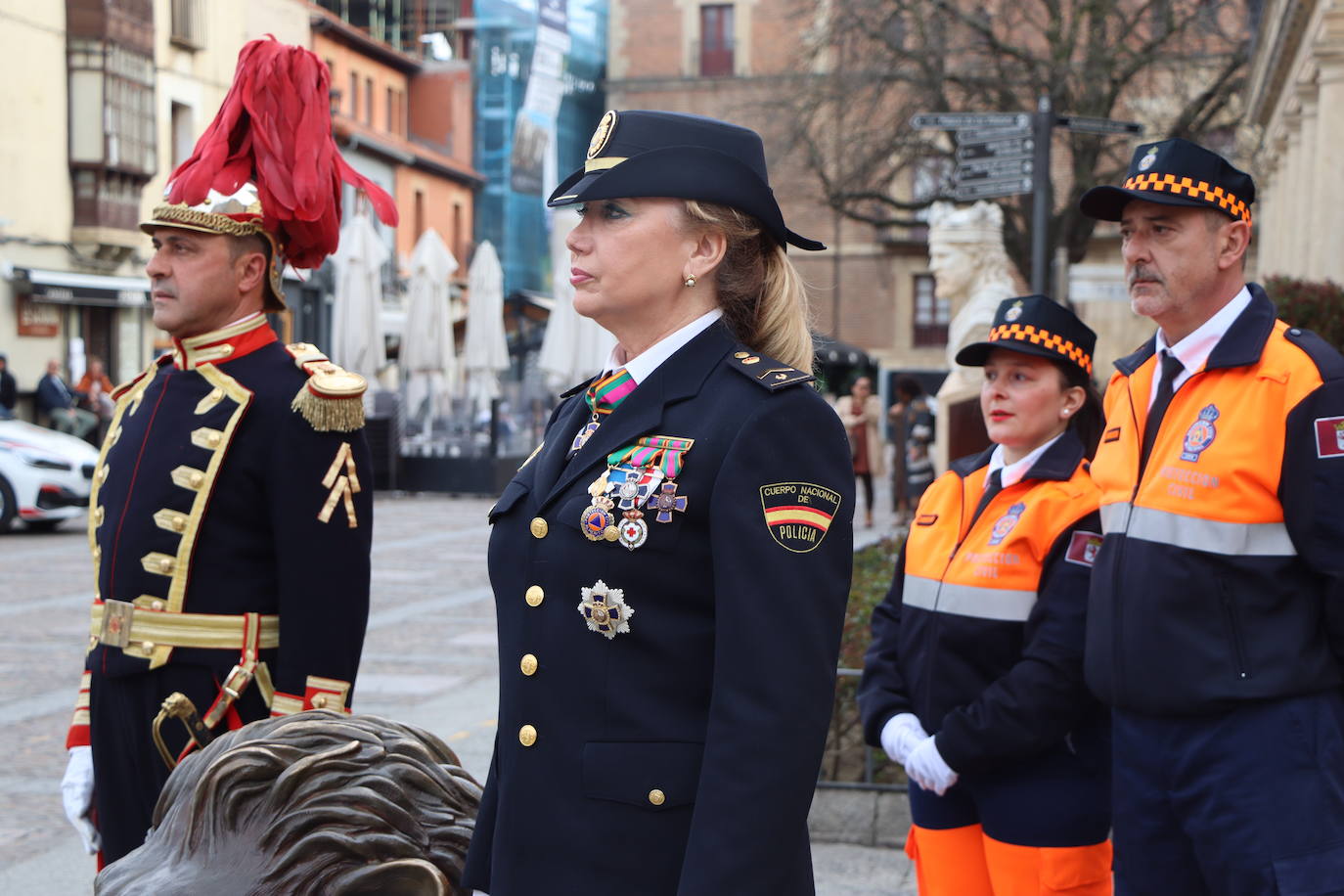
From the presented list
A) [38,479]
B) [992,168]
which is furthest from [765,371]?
[38,479]

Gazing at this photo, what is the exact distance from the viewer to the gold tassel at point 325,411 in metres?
3.32

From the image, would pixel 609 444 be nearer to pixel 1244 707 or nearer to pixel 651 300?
pixel 651 300

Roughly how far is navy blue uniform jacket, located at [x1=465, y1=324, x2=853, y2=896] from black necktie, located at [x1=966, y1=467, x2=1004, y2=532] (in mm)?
1538

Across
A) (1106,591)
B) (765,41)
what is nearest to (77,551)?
(1106,591)

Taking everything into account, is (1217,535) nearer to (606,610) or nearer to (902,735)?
(902,735)

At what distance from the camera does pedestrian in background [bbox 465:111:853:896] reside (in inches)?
79.0

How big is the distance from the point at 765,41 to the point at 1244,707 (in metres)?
53.3

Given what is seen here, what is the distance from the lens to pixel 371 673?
27.9 feet

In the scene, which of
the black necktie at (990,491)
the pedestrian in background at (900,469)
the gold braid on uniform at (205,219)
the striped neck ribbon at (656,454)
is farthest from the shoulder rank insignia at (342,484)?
the pedestrian in background at (900,469)

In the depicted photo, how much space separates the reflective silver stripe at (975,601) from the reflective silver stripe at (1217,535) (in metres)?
0.48

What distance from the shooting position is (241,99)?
3.51 m

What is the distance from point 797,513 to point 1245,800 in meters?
1.30

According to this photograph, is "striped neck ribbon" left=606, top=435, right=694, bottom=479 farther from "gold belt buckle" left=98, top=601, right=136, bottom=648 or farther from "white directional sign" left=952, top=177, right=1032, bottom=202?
"white directional sign" left=952, top=177, right=1032, bottom=202

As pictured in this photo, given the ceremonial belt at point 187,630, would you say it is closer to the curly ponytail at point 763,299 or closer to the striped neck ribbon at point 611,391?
the striped neck ribbon at point 611,391
